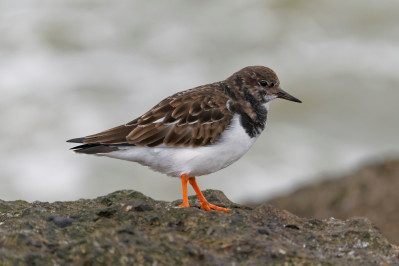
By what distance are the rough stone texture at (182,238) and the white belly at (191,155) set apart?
0.86 metres

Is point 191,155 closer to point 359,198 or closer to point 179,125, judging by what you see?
point 179,125

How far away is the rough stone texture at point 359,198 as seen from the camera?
9727 millimetres

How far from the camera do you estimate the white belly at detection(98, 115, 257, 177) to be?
655 centimetres

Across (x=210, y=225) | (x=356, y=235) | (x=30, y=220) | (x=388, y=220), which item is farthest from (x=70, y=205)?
(x=388, y=220)

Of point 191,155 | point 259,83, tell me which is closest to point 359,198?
point 259,83

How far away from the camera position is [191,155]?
258 inches

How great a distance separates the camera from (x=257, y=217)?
5645mm

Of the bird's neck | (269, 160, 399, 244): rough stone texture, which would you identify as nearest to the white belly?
the bird's neck

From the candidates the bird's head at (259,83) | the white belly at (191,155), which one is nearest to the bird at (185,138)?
the white belly at (191,155)

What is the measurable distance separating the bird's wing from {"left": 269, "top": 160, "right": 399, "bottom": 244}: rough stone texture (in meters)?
3.90

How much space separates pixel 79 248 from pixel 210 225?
1.18 meters

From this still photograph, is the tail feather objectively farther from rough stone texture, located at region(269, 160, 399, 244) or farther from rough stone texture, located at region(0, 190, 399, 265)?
rough stone texture, located at region(269, 160, 399, 244)

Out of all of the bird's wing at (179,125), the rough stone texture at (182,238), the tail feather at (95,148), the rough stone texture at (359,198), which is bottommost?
the rough stone texture at (182,238)

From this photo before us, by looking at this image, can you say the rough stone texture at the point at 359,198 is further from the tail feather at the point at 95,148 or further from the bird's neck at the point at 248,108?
the tail feather at the point at 95,148
